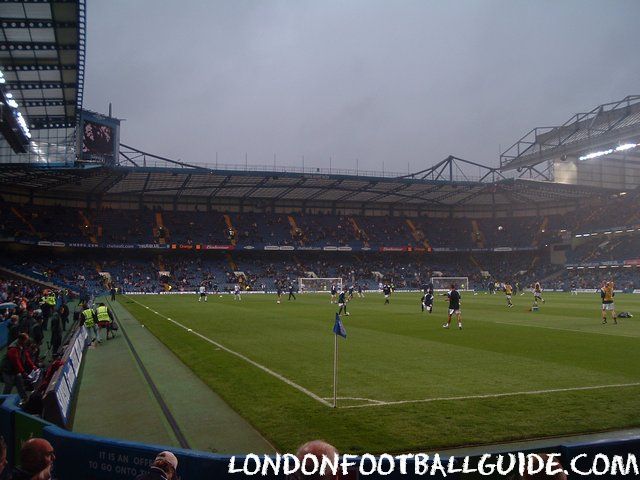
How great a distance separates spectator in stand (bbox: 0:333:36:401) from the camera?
11.8 meters

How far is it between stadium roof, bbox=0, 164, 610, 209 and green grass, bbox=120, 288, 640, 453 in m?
41.8

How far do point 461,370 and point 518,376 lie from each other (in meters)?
1.43

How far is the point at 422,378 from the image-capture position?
13.3 m

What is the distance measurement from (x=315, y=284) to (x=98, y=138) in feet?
106

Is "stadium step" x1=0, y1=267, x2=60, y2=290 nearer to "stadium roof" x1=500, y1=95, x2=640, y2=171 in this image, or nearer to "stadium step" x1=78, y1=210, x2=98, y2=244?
"stadium step" x1=78, y1=210, x2=98, y2=244

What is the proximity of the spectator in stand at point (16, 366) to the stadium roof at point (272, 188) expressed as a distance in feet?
153

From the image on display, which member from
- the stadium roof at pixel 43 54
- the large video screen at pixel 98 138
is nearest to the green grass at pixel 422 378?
the stadium roof at pixel 43 54

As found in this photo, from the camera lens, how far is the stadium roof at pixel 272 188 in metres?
63.0

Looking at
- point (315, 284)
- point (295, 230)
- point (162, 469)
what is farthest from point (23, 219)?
point (162, 469)

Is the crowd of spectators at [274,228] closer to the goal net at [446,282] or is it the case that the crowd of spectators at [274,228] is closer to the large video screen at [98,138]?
the goal net at [446,282]

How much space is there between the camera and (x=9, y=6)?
28.3 m

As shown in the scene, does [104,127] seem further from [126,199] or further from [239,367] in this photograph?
[239,367]

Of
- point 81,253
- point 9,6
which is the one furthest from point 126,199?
point 9,6
